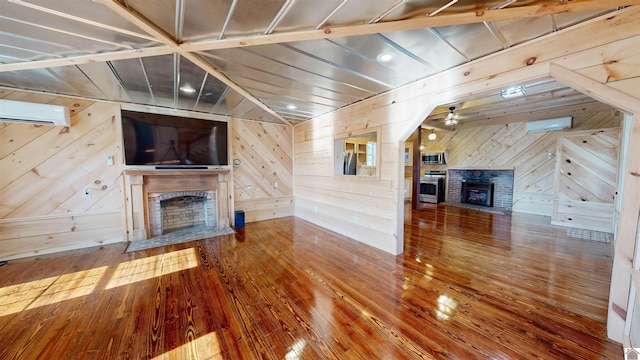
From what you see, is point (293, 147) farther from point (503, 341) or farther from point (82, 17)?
point (503, 341)

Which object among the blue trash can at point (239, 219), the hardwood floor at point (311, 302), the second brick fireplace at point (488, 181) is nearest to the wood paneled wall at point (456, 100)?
the hardwood floor at point (311, 302)

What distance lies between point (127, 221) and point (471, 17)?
5335 mm

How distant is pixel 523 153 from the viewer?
577 centimetres

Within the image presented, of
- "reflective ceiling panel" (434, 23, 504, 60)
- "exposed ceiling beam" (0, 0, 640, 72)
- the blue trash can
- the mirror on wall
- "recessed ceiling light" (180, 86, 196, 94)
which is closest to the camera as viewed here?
"exposed ceiling beam" (0, 0, 640, 72)

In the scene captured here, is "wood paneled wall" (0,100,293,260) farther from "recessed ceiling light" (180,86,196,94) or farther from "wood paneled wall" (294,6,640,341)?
"wood paneled wall" (294,6,640,341)

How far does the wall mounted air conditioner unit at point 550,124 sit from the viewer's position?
498 cm

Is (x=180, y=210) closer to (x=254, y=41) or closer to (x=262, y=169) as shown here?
(x=262, y=169)

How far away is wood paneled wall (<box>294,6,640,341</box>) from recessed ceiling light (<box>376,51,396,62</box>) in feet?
2.58

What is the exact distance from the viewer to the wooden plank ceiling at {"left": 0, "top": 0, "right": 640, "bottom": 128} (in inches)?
57.1

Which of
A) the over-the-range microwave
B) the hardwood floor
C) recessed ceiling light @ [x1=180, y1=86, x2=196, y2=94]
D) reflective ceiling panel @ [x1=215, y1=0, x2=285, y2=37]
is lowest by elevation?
the hardwood floor

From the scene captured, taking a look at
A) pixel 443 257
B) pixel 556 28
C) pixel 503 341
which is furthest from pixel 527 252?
pixel 556 28

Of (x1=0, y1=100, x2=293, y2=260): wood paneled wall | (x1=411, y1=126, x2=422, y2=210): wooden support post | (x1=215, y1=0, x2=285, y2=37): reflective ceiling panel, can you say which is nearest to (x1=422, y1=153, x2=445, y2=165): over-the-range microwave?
(x1=411, y1=126, x2=422, y2=210): wooden support post

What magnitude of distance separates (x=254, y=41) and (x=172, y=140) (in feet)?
10.2

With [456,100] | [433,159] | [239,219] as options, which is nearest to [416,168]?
[433,159]
